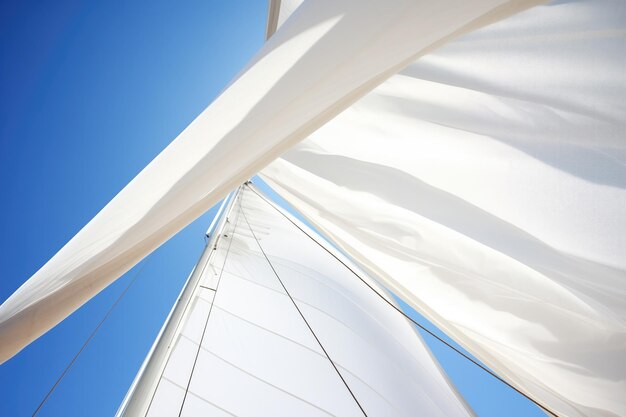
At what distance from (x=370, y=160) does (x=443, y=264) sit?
0.54 metres

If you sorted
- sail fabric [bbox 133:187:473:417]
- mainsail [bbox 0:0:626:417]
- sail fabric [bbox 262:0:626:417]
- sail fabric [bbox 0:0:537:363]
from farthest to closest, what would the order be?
1. sail fabric [bbox 133:187:473:417]
2. sail fabric [bbox 262:0:626:417]
3. mainsail [bbox 0:0:626:417]
4. sail fabric [bbox 0:0:537:363]

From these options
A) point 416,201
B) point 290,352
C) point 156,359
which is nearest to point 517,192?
point 416,201

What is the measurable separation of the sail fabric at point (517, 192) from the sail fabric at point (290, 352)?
21.1 inches

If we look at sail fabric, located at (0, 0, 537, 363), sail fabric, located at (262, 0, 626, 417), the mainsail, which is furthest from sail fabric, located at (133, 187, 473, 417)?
sail fabric, located at (0, 0, 537, 363)

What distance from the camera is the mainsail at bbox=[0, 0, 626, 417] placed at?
597 millimetres

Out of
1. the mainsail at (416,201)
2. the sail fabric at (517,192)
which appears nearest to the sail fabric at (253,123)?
the mainsail at (416,201)

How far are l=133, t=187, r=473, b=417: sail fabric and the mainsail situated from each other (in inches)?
0.5

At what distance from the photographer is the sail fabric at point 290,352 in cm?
141

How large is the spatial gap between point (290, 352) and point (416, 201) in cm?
114

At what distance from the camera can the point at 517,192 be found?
94 cm

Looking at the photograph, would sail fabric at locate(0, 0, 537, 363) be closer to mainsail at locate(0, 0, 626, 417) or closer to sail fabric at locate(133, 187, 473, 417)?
mainsail at locate(0, 0, 626, 417)

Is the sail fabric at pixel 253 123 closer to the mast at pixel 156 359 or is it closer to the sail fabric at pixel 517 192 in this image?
the sail fabric at pixel 517 192

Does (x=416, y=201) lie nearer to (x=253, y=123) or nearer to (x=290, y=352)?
(x=253, y=123)

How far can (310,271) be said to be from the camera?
2369 mm
